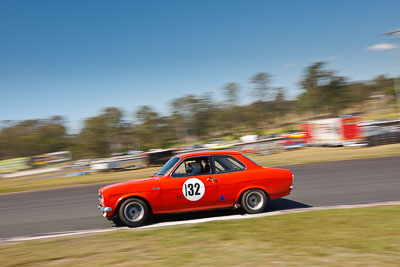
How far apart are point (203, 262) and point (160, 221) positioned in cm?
321

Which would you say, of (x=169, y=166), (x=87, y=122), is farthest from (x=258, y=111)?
(x=169, y=166)

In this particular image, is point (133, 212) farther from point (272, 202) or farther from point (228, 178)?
point (272, 202)

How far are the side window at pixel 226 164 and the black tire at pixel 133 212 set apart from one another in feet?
5.91

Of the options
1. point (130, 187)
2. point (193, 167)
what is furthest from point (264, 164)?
point (130, 187)

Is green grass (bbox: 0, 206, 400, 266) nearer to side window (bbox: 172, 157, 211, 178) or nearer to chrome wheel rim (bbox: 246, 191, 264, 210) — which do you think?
chrome wheel rim (bbox: 246, 191, 264, 210)

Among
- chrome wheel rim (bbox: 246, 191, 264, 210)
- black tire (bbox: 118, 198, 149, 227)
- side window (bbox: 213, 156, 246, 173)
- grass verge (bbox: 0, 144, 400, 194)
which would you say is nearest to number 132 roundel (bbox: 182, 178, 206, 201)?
side window (bbox: 213, 156, 246, 173)

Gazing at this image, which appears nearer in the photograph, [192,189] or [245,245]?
[245,245]

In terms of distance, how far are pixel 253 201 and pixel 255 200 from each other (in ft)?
0.17

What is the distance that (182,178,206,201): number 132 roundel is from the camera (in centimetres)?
729

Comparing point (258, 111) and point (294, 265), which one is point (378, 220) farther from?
point (258, 111)

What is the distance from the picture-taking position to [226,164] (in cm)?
768

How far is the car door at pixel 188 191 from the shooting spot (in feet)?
23.8

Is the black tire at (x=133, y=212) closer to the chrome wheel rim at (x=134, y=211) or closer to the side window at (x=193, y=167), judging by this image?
the chrome wheel rim at (x=134, y=211)

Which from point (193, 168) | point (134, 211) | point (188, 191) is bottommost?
point (134, 211)
